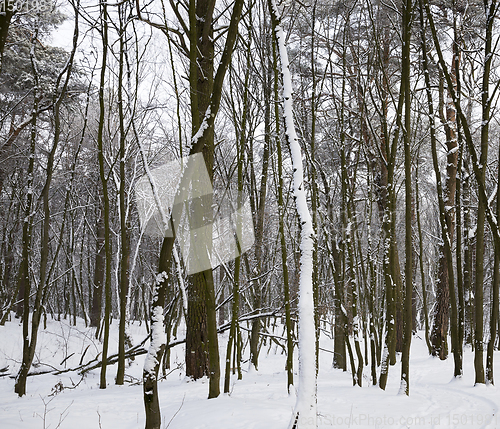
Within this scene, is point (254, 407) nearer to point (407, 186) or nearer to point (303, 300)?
point (303, 300)

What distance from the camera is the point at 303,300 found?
2838mm

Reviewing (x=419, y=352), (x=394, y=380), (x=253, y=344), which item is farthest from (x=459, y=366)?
(x=419, y=352)

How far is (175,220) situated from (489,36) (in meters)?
4.54

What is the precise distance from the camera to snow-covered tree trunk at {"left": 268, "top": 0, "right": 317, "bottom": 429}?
2646mm

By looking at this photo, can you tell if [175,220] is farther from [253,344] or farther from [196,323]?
[253,344]

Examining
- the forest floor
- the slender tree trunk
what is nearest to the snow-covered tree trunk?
the forest floor

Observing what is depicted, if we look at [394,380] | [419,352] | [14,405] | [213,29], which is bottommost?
[419,352]

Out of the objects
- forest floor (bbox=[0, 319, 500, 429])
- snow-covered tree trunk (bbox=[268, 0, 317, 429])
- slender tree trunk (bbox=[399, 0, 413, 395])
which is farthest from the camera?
slender tree trunk (bbox=[399, 0, 413, 395])

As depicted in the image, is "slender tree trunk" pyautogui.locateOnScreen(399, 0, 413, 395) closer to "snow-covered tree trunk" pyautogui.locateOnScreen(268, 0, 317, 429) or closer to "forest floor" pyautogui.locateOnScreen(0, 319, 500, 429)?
"forest floor" pyautogui.locateOnScreen(0, 319, 500, 429)

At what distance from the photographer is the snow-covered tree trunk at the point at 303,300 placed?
8.68 feet

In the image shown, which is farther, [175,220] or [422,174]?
[422,174]

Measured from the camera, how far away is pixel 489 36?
4832 mm

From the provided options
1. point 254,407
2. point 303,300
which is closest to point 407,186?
point 303,300

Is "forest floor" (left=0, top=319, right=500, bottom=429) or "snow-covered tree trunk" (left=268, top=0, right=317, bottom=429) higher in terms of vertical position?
"snow-covered tree trunk" (left=268, top=0, right=317, bottom=429)
